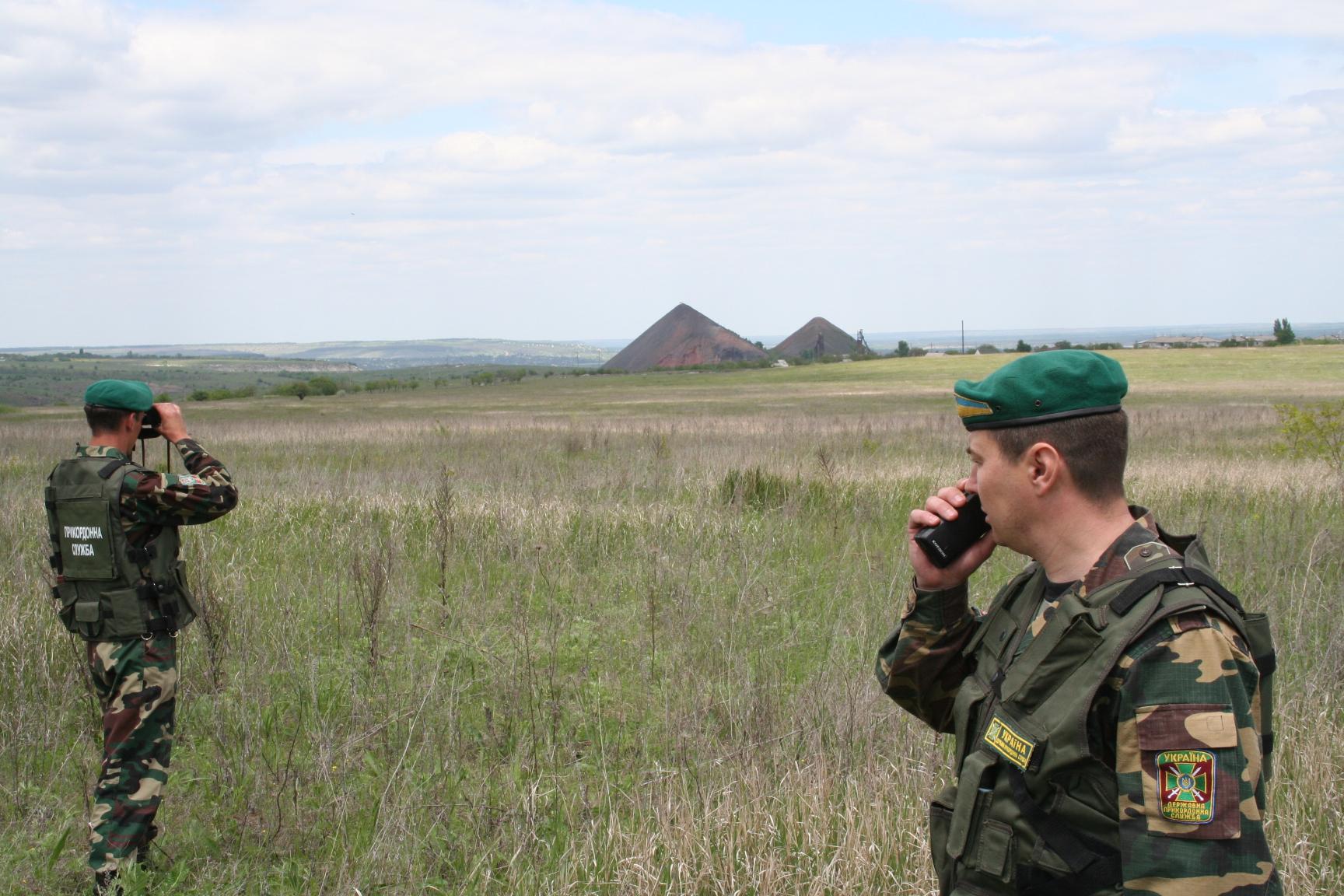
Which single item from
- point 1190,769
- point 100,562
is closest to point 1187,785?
point 1190,769

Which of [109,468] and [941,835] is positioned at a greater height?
[109,468]

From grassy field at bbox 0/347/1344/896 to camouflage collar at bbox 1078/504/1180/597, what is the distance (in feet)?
6.50

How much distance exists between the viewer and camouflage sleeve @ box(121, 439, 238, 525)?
157 inches

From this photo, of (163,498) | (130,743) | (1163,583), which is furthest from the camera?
(163,498)

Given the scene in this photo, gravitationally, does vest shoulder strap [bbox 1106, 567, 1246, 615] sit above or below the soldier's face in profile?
below

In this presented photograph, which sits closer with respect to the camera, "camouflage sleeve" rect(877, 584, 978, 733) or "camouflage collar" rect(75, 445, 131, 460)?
"camouflage sleeve" rect(877, 584, 978, 733)

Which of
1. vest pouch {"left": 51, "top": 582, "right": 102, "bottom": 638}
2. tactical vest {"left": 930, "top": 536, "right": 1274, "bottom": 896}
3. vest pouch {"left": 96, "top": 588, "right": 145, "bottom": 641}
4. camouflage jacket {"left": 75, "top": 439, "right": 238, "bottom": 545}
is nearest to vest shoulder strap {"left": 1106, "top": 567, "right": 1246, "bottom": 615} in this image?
tactical vest {"left": 930, "top": 536, "right": 1274, "bottom": 896}

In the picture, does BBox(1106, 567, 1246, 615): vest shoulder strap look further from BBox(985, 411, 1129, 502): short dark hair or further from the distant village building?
the distant village building

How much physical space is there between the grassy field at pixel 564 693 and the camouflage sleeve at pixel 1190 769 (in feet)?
6.50

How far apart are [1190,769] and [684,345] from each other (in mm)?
133843

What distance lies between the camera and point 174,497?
4.02 metres

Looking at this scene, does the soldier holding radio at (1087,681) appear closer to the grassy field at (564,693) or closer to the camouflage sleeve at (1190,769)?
the camouflage sleeve at (1190,769)

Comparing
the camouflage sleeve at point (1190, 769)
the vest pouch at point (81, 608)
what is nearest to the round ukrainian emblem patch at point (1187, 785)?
the camouflage sleeve at point (1190, 769)

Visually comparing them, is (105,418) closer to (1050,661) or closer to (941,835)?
(941,835)
